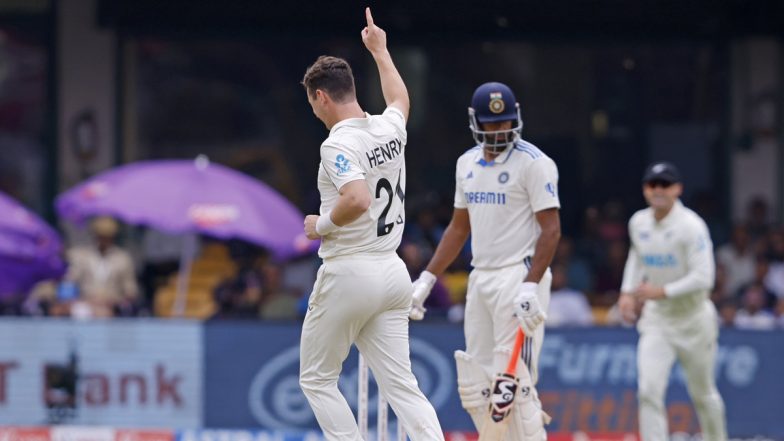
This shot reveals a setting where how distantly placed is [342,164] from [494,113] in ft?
4.28

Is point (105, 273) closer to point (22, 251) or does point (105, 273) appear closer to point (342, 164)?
point (22, 251)

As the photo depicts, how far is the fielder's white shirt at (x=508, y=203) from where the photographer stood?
306 inches

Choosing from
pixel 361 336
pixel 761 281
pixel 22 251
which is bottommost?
pixel 361 336

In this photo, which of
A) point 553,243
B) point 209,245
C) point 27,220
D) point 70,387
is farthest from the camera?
point 209,245

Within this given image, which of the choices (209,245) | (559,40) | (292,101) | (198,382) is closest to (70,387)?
(198,382)

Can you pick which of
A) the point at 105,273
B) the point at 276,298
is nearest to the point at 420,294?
the point at 276,298

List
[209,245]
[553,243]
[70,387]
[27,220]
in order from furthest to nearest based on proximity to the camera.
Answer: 1. [209,245]
2. [27,220]
3. [70,387]
4. [553,243]

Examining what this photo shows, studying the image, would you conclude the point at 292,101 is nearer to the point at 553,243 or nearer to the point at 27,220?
the point at 27,220

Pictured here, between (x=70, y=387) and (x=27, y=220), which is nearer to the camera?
(x=70, y=387)

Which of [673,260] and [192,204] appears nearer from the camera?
[673,260]

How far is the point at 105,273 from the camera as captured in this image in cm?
1395

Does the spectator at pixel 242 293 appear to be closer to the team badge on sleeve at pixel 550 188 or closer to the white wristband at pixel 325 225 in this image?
the team badge on sleeve at pixel 550 188

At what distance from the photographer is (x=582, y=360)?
1212 cm

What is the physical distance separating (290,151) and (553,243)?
8351mm
